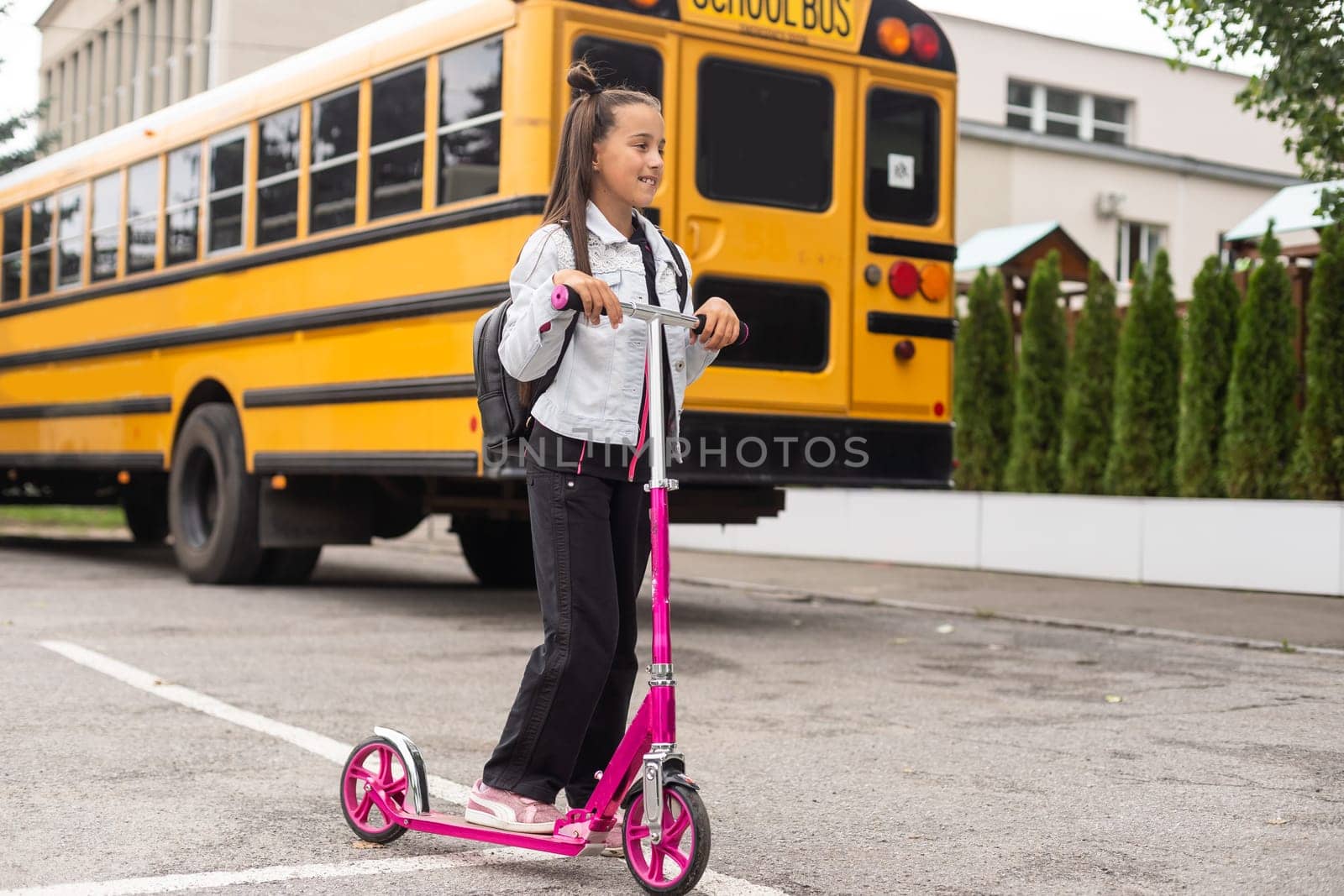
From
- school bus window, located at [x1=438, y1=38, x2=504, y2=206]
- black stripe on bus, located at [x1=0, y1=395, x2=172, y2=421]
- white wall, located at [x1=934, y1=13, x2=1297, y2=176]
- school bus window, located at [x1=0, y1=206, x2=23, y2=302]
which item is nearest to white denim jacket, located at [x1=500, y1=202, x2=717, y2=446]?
school bus window, located at [x1=438, y1=38, x2=504, y2=206]

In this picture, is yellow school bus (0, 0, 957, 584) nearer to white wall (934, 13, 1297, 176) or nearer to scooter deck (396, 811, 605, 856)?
scooter deck (396, 811, 605, 856)

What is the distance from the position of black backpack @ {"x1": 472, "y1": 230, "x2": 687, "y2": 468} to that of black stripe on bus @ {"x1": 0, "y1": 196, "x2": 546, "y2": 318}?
3376 mm

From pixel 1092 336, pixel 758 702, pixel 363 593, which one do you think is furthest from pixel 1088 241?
pixel 758 702

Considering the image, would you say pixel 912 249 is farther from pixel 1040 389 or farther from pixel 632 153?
pixel 632 153

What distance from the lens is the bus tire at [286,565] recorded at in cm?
1037

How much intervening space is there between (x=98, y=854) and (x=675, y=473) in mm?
4243

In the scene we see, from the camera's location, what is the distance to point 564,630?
363 cm

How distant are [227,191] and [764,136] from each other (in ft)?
11.6

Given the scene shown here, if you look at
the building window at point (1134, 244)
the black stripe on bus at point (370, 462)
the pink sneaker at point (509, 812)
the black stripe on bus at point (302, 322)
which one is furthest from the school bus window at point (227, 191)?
the building window at point (1134, 244)

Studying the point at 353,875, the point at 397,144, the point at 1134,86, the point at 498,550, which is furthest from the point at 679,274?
the point at 1134,86

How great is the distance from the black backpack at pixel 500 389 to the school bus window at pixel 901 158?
5.14 metres

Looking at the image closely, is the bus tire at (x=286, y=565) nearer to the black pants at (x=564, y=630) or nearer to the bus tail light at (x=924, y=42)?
the bus tail light at (x=924, y=42)

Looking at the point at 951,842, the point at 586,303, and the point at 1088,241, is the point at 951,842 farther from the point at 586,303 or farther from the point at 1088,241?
the point at 1088,241

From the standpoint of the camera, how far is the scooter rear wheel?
3.93 m
